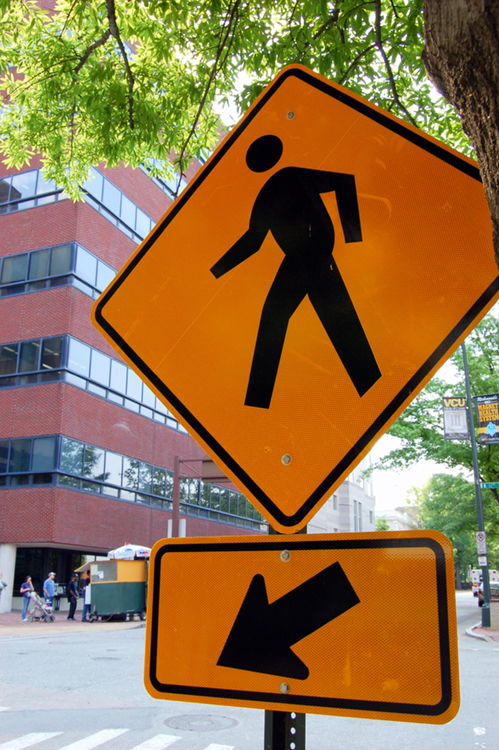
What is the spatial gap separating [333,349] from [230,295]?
38cm

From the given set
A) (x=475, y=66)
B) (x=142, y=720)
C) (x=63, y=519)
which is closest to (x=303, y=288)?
(x=475, y=66)

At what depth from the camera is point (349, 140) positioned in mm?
1810

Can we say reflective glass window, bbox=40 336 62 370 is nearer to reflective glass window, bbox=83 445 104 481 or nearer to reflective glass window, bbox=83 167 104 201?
reflective glass window, bbox=83 445 104 481

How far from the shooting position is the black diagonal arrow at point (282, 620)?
4.69 feet

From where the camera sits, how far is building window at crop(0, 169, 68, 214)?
→ 26.0 meters

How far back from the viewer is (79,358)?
24703 mm

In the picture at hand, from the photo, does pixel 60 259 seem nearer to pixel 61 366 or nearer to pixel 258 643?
pixel 61 366

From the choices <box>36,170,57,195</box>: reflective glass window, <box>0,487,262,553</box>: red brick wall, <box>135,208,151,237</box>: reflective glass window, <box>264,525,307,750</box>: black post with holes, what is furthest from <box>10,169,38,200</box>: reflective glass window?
<box>264,525,307,750</box>: black post with holes

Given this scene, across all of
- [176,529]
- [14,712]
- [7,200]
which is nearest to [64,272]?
[7,200]

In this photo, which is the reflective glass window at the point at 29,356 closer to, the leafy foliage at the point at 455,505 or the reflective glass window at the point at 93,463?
the reflective glass window at the point at 93,463

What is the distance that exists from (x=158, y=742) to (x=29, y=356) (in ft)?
68.9

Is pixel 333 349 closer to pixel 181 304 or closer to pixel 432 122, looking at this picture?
pixel 181 304

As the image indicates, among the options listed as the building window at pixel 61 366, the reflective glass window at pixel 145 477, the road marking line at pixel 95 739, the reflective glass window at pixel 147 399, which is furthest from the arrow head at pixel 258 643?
the reflective glass window at pixel 147 399

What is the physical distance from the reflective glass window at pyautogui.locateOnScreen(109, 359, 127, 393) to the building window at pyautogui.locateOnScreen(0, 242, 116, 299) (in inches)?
128
